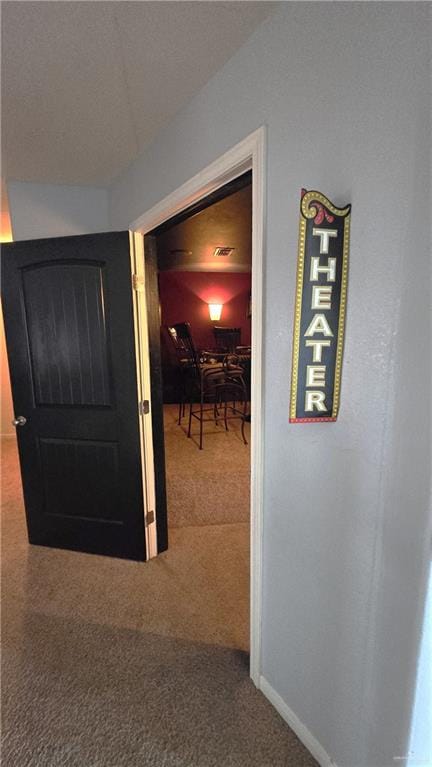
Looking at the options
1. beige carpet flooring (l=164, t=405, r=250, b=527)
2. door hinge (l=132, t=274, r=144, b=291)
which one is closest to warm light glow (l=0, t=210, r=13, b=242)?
door hinge (l=132, t=274, r=144, b=291)

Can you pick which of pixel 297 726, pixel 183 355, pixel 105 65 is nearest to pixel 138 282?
pixel 105 65

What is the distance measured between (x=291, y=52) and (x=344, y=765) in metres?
2.15

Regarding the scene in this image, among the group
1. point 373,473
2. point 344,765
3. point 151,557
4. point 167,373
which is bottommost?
point 151,557

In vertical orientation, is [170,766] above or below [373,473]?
below

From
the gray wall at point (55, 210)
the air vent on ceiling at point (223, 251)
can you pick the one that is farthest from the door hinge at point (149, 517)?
the air vent on ceiling at point (223, 251)

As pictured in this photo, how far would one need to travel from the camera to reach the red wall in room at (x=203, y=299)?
6098mm

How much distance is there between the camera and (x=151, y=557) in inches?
86.5

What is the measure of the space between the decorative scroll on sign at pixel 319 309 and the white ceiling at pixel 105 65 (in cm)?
74

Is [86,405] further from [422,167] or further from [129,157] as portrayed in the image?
[422,167]

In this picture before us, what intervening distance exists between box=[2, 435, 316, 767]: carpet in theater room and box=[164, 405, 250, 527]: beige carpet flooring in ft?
1.41

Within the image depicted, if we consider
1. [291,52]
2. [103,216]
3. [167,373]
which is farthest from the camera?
[167,373]

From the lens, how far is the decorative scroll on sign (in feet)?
2.78

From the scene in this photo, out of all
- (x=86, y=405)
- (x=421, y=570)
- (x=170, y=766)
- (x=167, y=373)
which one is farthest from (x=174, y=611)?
(x=167, y=373)

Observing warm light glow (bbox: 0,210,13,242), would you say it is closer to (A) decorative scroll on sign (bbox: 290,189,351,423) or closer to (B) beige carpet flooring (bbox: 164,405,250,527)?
(B) beige carpet flooring (bbox: 164,405,250,527)
